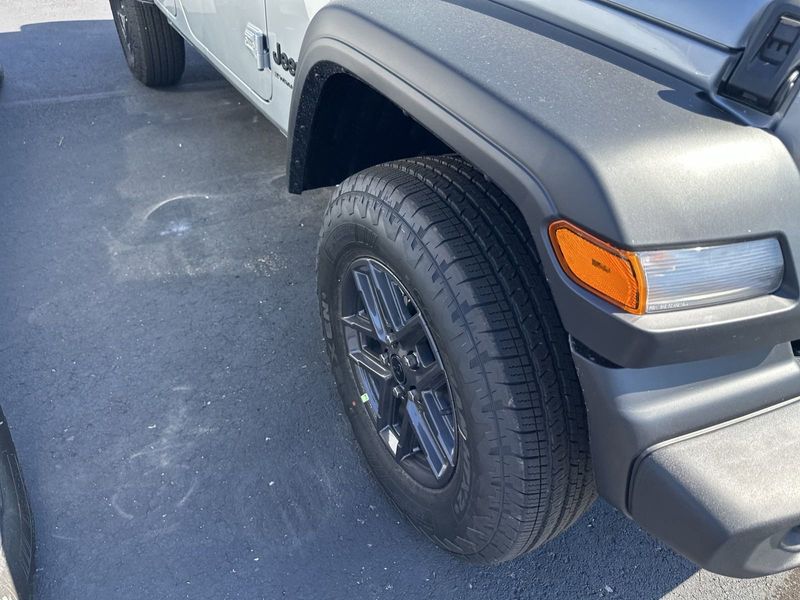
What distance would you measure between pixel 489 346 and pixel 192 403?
4.38 feet

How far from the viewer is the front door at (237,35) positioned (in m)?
2.58

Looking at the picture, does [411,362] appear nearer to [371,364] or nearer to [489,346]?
[371,364]

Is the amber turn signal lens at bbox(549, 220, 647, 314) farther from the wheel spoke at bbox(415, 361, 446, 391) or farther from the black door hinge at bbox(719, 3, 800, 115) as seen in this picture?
the wheel spoke at bbox(415, 361, 446, 391)

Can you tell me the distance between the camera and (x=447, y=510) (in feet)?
5.86

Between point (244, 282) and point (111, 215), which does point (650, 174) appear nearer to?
point (244, 282)

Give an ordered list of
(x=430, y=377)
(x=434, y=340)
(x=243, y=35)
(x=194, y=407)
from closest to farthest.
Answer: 1. (x=434, y=340)
2. (x=430, y=377)
3. (x=194, y=407)
4. (x=243, y=35)

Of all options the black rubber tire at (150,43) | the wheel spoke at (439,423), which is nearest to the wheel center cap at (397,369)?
the wheel spoke at (439,423)

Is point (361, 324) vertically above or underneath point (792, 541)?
underneath

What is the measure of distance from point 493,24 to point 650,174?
0.59 m

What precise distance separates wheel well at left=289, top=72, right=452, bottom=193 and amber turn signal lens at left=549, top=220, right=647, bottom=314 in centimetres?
96

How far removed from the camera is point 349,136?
2219 millimetres

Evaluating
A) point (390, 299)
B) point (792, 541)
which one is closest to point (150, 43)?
point (390, 299)

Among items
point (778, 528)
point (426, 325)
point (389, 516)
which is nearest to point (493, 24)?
point (426, 325)

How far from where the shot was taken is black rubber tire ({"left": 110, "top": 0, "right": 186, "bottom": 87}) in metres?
4.07
